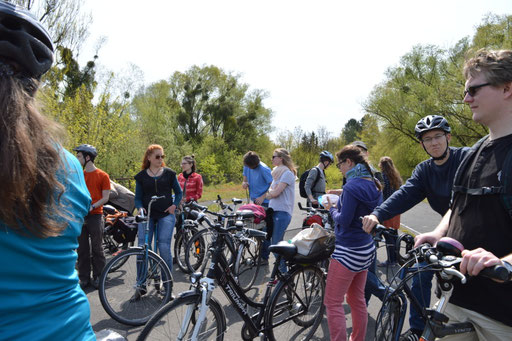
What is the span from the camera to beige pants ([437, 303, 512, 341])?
5.28 ft

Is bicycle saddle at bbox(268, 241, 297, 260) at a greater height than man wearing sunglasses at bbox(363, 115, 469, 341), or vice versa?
man wearing sunglasses at bbox(363, 115, 469, 341)

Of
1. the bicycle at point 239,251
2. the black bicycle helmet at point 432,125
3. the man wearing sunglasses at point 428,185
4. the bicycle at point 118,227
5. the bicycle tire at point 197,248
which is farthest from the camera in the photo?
the bicycle at point 118,227

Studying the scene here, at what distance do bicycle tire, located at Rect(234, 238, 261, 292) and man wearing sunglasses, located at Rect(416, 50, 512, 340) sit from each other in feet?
11.3

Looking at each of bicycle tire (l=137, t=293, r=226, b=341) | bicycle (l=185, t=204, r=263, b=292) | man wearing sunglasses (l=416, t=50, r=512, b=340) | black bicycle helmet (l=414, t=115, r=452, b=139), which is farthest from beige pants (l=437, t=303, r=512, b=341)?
bicycle (l=185, t=204, r=263, b=292)

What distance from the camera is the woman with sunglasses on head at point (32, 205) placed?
2.88 ft

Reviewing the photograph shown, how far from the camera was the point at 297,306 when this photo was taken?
3.78 metres

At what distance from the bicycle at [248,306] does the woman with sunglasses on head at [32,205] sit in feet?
5.98

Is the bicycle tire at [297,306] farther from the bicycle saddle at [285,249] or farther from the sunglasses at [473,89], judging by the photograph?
the sunglasses at [473,89]

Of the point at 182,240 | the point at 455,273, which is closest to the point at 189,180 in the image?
the point at 182,240

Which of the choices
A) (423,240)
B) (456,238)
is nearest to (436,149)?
(423,240)

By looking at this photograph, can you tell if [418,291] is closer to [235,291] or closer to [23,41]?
[235,291]

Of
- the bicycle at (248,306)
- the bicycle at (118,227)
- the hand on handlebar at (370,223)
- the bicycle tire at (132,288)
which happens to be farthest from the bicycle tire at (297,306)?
the bicycle at (118,227)

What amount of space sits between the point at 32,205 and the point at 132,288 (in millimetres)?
3931

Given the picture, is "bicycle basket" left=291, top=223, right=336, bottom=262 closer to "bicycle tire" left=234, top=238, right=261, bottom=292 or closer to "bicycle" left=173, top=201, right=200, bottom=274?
"bicycle tire" left=234, top=238, right=261, bottom=292
